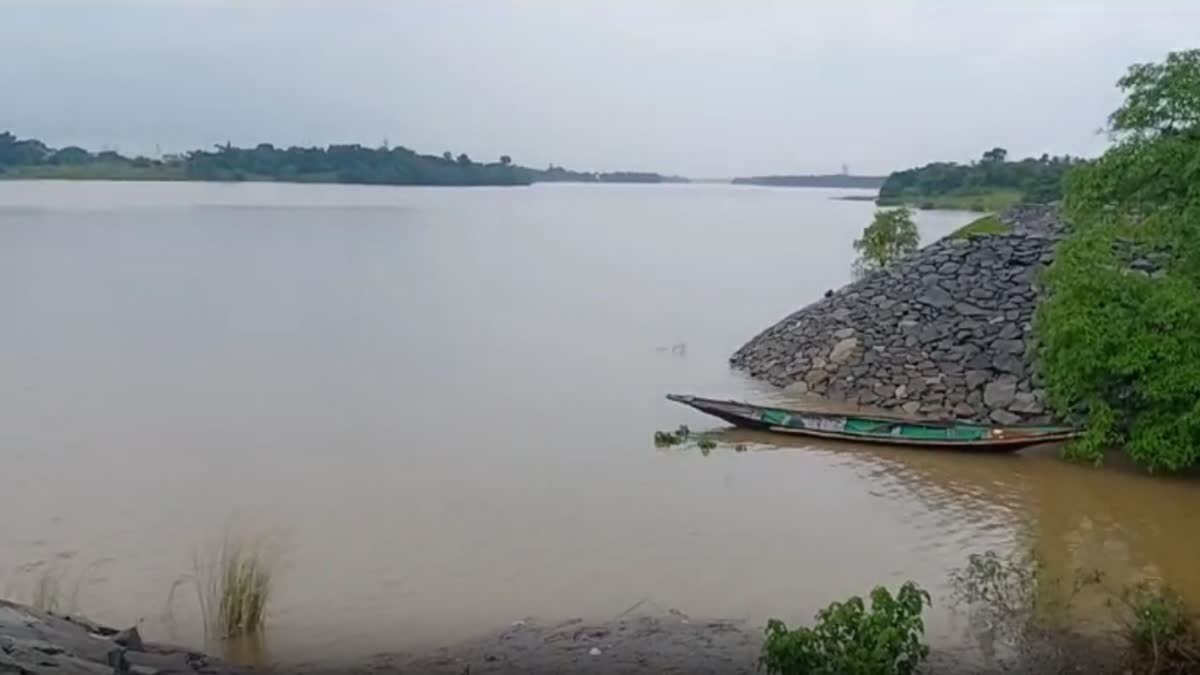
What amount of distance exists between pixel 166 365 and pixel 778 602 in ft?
50.4

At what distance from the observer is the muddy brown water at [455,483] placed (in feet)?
35.0

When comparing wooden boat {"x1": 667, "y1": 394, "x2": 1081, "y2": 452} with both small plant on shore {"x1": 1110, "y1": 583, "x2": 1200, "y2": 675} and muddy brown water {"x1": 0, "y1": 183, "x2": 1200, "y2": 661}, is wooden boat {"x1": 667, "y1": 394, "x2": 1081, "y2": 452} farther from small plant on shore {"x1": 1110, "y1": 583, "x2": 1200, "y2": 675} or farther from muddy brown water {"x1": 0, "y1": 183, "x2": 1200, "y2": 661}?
small plant on shore {"x1": 1110, "y1": 583, "x2": 1200, "y2": 675}

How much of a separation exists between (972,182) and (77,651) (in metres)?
84.6

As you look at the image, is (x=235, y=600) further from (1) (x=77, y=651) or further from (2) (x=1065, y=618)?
(2) (x=1065, y=618)

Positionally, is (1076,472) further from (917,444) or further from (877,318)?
(877,318)

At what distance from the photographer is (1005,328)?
19.0 m

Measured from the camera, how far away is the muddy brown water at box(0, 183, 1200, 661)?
10.7m

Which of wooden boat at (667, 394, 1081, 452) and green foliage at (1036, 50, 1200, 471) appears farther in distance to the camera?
wooden boat at (667, 394, 1081, 452)

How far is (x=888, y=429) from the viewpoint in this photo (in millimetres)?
16016

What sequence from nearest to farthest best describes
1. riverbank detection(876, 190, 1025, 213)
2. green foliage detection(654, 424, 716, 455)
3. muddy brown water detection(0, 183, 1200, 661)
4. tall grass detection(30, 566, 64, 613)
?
tall grass detection(30, 566, 64, 613) < muddy brown water detection(0, 183, 1200, 661) < green foliage detection(654, 424, 716, 455) < riverbank detection(876, 190, 1025, 213)

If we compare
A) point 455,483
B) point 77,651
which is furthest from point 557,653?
point 455,483

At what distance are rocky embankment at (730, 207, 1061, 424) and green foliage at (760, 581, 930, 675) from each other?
10706mm

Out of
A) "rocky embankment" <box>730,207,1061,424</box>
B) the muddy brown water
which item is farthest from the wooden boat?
"rocky embankment" <box>730,207,1061,424</box>

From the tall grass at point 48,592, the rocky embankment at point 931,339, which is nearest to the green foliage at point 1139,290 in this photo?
the rocky embankment at point 931,339
